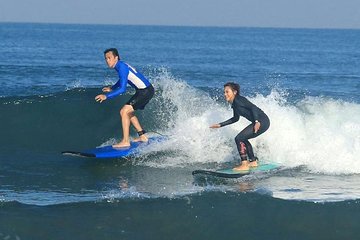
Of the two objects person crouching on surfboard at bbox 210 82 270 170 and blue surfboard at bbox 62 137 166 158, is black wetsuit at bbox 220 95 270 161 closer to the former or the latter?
person crouching on surfboard at bbox 210 82 270 170

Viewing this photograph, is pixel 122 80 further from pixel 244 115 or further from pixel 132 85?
pixel 244 115

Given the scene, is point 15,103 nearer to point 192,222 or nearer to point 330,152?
point 330,152

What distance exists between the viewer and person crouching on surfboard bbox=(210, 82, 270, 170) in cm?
952

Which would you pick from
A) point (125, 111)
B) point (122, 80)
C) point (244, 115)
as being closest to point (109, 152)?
point (125, 111)

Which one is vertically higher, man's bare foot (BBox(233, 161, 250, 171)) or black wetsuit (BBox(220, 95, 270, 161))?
black wetsuit (BBox(220, 95, 270, 161))

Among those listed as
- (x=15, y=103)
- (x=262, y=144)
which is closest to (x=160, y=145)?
(x=262, y=144)

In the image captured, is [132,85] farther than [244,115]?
Yes

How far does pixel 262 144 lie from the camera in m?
11.8

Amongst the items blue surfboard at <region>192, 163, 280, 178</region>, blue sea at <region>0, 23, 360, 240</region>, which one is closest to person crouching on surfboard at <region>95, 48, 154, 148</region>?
blue sea at <region>0, 23, 360, 240</region>

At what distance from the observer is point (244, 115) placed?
31.9 feet

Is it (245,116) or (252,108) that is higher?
(252,108)

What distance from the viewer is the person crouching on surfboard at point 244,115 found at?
31.2 ft

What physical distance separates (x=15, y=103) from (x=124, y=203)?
7.75 metres

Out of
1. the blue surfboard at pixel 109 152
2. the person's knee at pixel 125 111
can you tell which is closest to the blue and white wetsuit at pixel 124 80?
the person's knee at pixel 125 111
